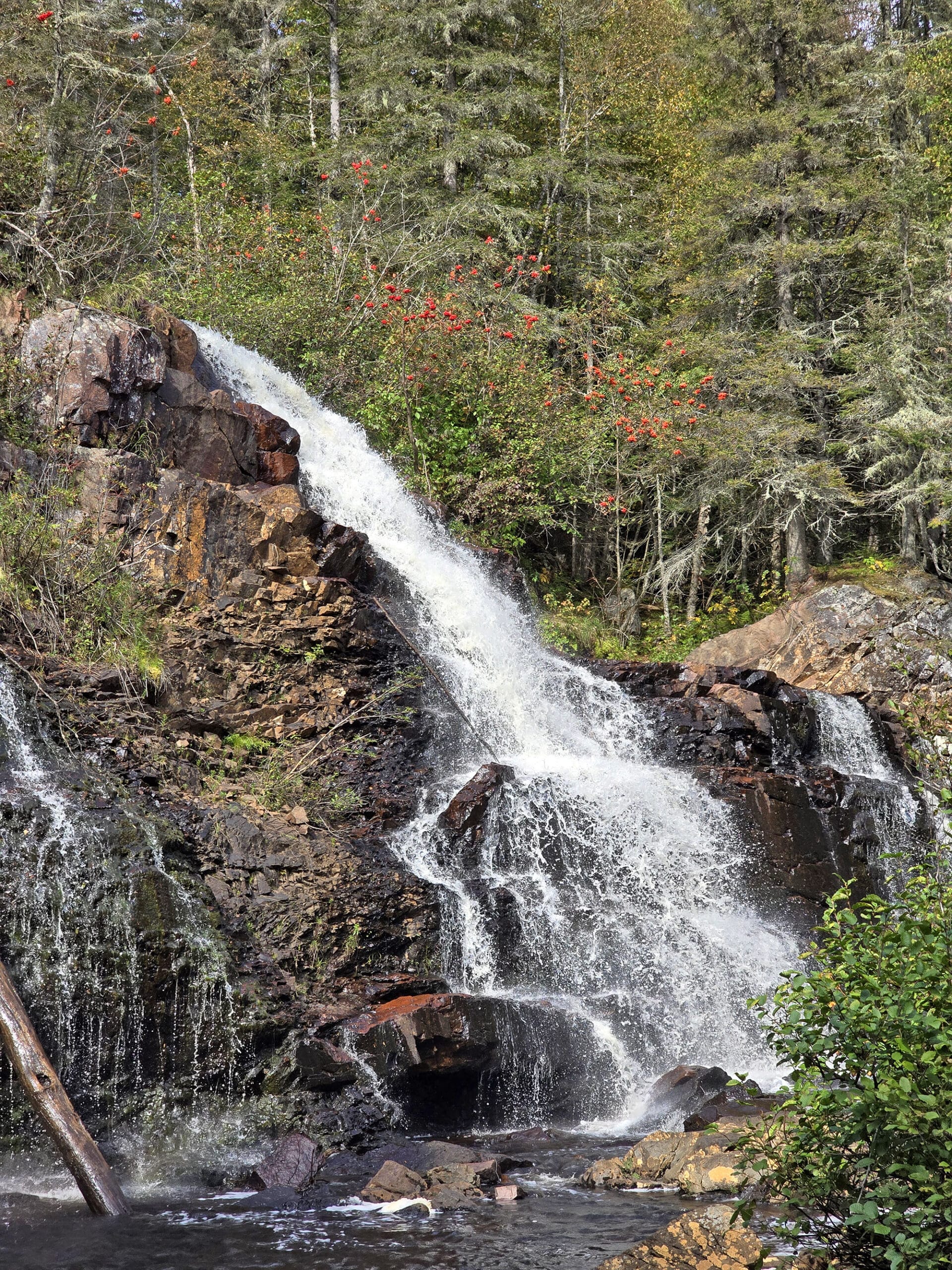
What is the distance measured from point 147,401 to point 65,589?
9.51ft

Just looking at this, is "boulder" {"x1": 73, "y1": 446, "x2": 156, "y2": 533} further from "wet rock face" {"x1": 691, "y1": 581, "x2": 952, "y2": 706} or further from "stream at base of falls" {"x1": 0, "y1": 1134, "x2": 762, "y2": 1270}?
"wet rock face" {"x1": 691, "y1": 581, "x2": 952, "y2": 706}

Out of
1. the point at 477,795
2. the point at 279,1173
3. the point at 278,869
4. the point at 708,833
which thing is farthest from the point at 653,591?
the point at 279,1173

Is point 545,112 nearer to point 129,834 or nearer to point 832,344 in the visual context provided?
point 832,344

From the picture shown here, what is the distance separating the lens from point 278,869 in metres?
9.12

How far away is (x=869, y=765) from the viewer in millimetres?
14367

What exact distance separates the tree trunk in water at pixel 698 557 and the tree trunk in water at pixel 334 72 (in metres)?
12.0

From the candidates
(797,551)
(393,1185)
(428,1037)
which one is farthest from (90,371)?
(797,551)

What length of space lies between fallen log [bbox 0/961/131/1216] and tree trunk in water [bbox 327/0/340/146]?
2157 centimetres

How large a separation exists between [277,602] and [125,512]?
1.96 meters

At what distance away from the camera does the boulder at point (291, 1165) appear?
6.80m

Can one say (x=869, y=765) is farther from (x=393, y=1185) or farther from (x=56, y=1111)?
(x=56, y=1111)

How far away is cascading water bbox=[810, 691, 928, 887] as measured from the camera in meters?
12.9

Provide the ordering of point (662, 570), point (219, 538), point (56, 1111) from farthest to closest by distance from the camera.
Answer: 1. point (662, 570)
2. point (219, 538)
3. point (56, 1111)

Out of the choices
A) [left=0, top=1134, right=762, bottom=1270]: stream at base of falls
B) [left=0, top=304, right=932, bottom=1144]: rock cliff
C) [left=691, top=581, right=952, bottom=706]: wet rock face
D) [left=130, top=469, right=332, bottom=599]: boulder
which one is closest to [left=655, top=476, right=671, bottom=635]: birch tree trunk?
[left=691, top=581, right=952, bottom=706]: wet rock face
